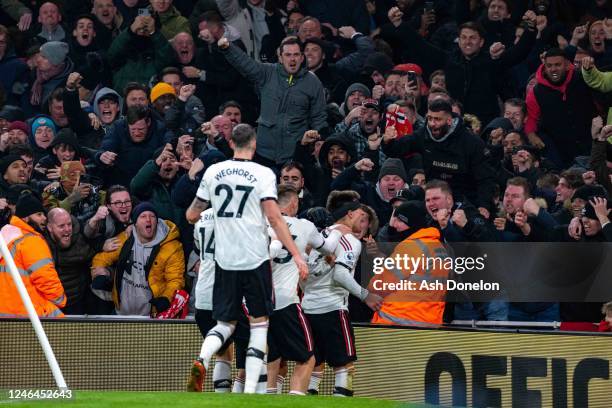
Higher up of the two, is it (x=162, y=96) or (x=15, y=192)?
(x=162, y=96)

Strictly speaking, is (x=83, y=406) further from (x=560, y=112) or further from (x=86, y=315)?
(x=560, y=112)

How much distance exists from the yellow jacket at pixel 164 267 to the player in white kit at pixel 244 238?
129 inches

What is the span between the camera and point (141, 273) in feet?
47.5

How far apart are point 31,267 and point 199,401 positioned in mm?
3474

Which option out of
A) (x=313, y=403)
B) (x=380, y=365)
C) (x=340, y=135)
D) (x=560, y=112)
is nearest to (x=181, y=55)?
(x=340, y=135)

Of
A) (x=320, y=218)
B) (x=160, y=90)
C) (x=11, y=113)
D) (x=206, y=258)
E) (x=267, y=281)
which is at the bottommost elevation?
(x=267, y=281)

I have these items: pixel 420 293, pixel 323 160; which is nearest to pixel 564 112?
pixel 323 160

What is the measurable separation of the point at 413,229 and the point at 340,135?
2.41 m

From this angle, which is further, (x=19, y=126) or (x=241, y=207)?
(x=19, y=126)

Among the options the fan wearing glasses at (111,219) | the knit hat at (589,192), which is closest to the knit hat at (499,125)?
the knit hat at (589,192)

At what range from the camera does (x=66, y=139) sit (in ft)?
53.7

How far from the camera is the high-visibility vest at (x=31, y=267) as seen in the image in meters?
13.3

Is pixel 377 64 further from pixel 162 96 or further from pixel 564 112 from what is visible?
pixel 162 96

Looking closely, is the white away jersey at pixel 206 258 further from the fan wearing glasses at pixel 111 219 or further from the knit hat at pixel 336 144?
the knit hat at pixel 336 144
